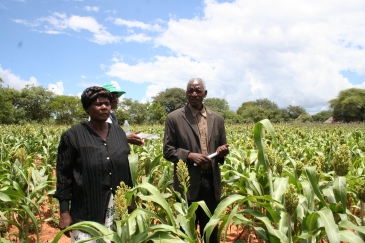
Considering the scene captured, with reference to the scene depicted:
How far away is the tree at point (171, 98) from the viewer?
59719 mm

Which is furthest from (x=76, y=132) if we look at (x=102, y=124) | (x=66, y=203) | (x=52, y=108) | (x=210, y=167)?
(x=52, y=108)

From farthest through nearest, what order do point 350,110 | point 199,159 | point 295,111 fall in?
point 295,111 → point 350,110 → point 199,159

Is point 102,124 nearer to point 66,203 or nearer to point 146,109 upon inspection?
point 66,203

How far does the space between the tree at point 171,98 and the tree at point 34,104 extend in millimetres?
23066

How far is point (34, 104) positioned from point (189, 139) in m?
50.4

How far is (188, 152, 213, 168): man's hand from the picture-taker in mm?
2091

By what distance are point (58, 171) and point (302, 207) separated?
1636 millimetres

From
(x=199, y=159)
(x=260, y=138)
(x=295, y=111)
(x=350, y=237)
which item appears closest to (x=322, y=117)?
(x=295, y=111)

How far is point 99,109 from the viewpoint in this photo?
1769mm

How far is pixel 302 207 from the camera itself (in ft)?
6.21

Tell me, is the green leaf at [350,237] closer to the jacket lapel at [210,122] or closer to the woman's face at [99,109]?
the jacket lapel at [210,122]

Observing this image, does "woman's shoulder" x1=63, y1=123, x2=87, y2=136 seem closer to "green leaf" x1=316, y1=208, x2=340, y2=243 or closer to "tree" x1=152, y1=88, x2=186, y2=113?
"green leaf" x1=316, y1=208, x2=340, y2=243

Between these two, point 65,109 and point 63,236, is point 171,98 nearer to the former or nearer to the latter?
point 65,109

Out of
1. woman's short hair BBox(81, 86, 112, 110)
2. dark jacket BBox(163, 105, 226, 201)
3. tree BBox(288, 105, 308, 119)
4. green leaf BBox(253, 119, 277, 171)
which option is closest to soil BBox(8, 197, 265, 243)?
dark jacket BBox(163, 105, 226, 201)
